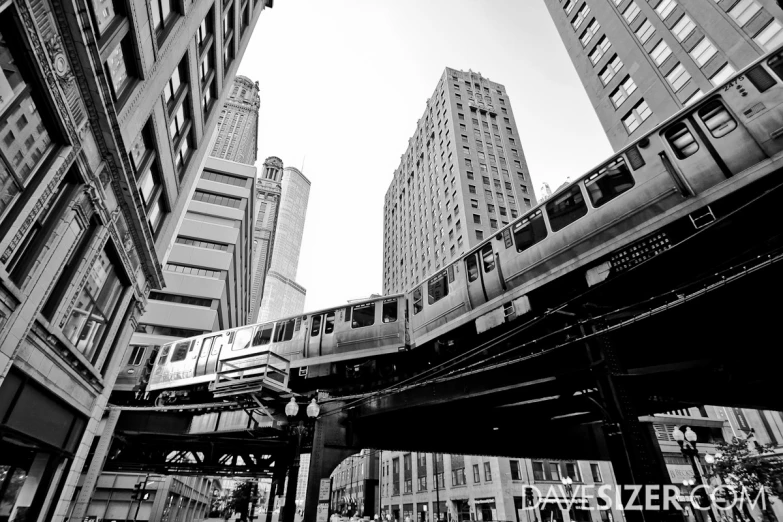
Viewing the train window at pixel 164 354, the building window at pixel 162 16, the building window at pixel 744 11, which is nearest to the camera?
the building window at pixel 162 16

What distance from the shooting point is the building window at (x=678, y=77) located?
25.7 meters

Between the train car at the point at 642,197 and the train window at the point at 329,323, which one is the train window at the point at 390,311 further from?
the train car at the point at 642,197

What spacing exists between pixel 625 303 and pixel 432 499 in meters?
42.2

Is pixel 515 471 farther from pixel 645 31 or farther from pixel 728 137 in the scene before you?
pixel 645 31

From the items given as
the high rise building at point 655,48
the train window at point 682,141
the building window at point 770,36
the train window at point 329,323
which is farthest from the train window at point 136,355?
the building window at point 770,36

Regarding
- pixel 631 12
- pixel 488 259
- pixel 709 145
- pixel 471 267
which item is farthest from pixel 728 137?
pixel 631 12

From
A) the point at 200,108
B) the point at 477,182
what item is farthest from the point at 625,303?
the point at 477,182

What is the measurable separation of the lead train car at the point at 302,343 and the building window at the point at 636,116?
25.2 meters

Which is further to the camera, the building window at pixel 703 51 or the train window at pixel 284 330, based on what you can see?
the building window at pixel 703 51

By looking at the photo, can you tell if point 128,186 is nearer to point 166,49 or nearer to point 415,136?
point 166,49

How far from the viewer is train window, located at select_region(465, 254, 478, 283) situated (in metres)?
12.2

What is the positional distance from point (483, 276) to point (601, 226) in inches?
145

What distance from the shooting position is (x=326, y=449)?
41.7ft

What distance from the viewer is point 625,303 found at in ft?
30.3
